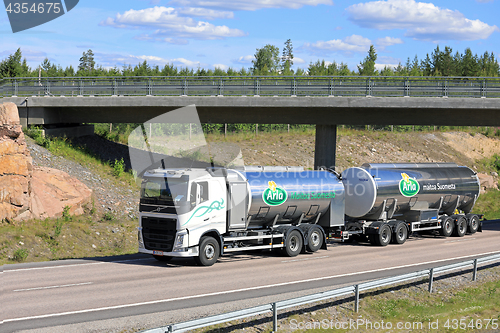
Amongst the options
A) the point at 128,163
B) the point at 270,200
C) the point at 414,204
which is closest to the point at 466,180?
the point at 414,204

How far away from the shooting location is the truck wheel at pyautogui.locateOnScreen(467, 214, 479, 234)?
2860 cm

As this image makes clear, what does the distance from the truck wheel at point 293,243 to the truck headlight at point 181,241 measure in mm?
4736

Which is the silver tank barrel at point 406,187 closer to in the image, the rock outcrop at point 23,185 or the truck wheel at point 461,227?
the truck wheel at point 461,227

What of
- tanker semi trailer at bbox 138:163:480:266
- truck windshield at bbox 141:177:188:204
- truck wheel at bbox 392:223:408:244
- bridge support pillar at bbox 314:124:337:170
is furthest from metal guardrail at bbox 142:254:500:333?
bridge support pillar at bbox 314:124:337:170

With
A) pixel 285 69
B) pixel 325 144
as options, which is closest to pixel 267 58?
pixel 285 69

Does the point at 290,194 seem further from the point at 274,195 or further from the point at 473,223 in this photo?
the point at 473,223

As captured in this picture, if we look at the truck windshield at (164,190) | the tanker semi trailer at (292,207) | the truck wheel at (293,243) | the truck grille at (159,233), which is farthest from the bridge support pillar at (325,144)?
the truck grille at (159,233)

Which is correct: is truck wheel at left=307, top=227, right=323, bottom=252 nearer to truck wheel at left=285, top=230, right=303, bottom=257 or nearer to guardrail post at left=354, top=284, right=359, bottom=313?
truck wheel at left=285, top=230, right=303, bottom=257

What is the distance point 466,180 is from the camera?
91.9ft

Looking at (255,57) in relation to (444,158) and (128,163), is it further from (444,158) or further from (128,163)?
(128,163)

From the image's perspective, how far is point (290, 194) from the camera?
2067 centimetres

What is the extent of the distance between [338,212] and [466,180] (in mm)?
9873

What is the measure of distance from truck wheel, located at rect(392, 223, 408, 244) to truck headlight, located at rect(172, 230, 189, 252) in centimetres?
1161

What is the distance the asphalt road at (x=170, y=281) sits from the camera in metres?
12.5
